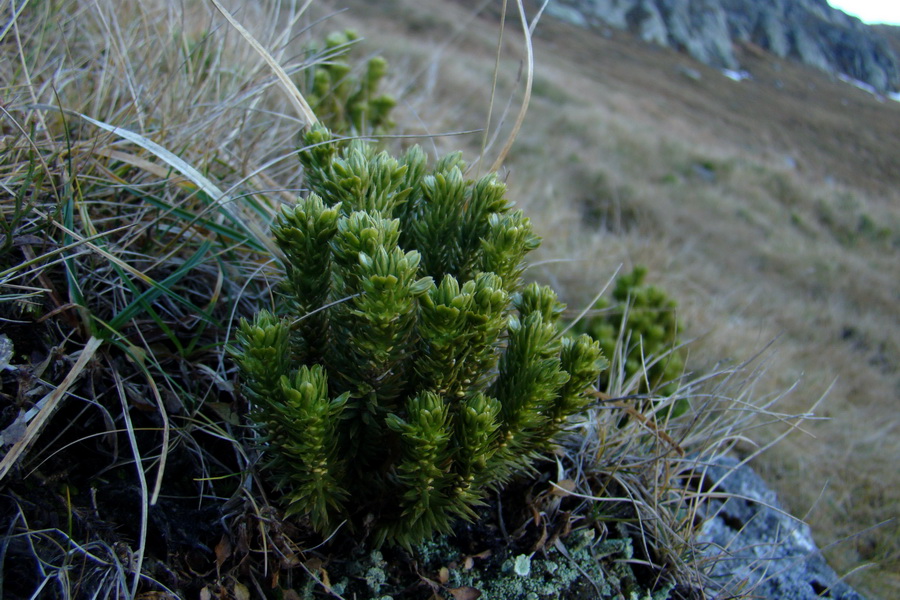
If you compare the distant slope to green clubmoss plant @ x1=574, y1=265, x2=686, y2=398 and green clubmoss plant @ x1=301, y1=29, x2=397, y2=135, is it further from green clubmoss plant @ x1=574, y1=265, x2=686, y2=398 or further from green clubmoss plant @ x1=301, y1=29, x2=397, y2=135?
green clubmoss plant @ x1=301, y1=29, x2=397, y2=135

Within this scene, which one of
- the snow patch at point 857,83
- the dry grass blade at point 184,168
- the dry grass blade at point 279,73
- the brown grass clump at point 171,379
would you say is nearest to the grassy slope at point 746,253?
the brown grass clump at point 171,379

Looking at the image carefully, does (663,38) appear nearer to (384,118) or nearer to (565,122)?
(565,122)

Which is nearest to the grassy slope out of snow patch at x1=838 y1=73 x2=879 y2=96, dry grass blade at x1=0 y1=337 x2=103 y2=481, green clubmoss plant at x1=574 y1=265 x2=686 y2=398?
green clubmoss plant at x1=574 y1=265 x2=686 y2=398

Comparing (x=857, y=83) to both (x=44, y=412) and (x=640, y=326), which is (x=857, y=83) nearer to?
(x=640, y=326)

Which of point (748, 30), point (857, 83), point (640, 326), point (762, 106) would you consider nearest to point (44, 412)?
point (640, 326)

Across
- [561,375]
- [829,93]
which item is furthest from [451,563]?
[829,93]

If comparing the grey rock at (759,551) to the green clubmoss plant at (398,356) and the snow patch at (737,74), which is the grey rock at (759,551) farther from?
the snow patch at (737,74)
